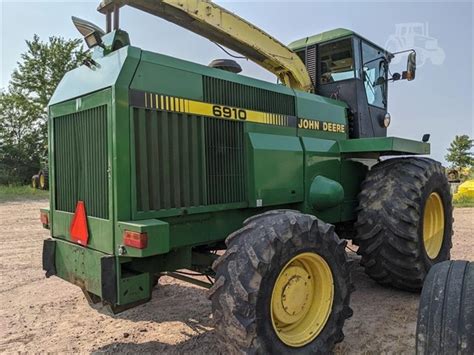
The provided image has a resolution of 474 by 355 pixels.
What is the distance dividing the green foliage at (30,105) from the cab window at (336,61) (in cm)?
2412

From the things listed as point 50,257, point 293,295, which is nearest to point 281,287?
point 293,295

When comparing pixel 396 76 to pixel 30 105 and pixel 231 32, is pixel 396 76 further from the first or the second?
pixel 30 105

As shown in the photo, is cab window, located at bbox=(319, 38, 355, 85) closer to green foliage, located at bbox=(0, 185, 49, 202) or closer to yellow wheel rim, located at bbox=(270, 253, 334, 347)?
yellow wheel rim, located at bbox=(270, 253, 334, 347)

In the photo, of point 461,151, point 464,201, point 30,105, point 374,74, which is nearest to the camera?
point 374,74

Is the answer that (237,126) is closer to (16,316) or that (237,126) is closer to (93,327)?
(93,327)

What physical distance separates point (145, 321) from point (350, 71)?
13.1ft

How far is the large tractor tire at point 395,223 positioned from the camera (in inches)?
175

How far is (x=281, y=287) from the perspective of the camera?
3.15m

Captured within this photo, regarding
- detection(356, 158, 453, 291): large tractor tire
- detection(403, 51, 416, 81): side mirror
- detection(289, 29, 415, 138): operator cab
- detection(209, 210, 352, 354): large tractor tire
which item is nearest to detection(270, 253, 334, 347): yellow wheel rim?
detection(209, 210, 352, 354): large tractor tire

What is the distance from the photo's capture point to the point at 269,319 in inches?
115

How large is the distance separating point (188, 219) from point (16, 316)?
2312mm

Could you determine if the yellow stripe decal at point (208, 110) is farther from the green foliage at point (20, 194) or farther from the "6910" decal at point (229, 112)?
the green foliage at point (20, 194)

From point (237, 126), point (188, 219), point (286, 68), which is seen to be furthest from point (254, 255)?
point (286, 68)

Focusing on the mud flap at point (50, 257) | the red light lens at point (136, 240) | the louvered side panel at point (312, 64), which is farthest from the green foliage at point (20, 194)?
the red light lens at point (136, 240)
